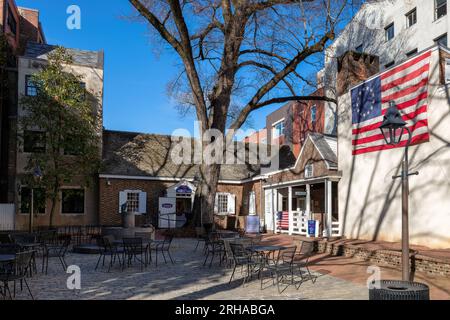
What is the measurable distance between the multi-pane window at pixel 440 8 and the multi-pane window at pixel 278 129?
15.6 metres

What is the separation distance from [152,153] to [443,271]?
20.2m

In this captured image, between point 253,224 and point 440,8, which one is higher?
point 440,8

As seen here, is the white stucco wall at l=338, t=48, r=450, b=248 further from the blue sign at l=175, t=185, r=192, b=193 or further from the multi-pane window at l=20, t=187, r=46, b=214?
the multi-pane window at l=20, t=187, r=46, b=214

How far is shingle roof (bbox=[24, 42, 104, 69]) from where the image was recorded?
24.4 metres

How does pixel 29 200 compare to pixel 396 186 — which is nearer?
pixel 396 186

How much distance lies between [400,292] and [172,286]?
483cm

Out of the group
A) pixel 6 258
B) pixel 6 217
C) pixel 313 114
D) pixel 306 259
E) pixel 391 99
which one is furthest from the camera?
pixel 313 114

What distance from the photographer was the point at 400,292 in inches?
190

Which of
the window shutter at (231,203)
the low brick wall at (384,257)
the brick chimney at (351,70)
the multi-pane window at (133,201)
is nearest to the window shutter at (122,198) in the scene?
the multi-pane window at (133,201)

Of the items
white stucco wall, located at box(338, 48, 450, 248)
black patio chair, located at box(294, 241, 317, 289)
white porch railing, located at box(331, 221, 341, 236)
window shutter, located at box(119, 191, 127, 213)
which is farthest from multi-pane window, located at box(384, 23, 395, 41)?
black patio chair, located at box(294, 241, 317, 289)

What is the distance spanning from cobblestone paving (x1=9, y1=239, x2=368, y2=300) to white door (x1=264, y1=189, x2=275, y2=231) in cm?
1202

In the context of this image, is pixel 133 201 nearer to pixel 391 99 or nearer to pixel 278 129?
pixel 391 99

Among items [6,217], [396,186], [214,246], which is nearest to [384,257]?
[396,186]

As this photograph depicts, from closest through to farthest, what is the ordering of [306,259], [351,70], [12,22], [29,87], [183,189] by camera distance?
[306,259] < [351,70] < [29,87] < [183,189] < [12,22]
